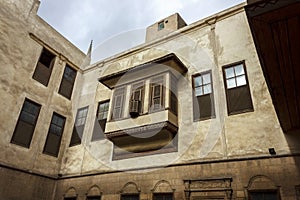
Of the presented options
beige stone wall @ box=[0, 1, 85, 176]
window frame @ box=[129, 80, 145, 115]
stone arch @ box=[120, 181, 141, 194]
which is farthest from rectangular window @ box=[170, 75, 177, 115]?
beige stone wall @ box=[0, 1, 85, 176]

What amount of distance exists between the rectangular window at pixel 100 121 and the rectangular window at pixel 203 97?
14.8ft

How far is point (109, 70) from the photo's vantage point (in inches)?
483

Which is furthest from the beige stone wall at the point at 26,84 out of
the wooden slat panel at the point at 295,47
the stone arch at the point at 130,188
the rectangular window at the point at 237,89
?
the wooden slat panel at the point at 295,47

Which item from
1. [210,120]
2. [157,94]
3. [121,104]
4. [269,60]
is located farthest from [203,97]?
[269,60]

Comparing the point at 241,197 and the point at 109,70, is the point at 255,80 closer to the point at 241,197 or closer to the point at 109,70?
the point at 241,197

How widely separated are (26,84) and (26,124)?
1827 millimetres

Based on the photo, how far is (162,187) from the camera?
7.64 m

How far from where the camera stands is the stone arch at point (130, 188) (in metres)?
8.13

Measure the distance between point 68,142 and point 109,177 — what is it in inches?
144

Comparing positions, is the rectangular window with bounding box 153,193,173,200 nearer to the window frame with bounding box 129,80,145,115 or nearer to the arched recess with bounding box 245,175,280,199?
the arched recess with bounding box 245,175,280,199

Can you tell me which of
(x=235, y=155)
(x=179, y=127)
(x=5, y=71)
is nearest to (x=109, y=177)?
(x=179, y=127)

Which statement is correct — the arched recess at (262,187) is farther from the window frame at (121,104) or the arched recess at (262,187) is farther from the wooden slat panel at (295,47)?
the window frame at (121,104)

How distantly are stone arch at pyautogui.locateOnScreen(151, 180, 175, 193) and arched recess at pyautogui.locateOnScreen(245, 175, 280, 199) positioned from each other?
2344 millimetres

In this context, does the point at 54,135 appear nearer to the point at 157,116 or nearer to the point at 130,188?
the point at 130,188
